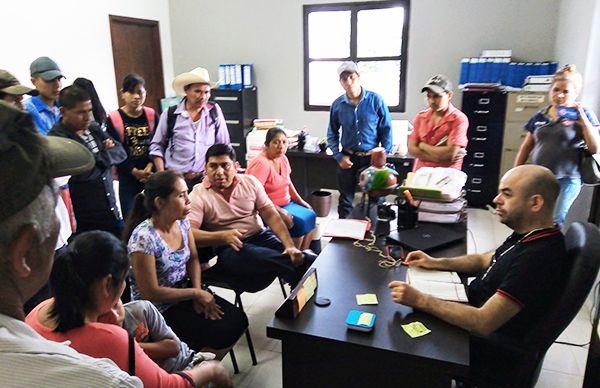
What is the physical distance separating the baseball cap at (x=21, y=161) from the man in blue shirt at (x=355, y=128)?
3.23m

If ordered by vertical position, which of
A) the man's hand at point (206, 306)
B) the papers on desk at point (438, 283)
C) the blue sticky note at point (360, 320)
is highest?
the papers on desk at point (438, 283)

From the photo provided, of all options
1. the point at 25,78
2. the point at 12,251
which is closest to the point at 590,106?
the point at 12,251

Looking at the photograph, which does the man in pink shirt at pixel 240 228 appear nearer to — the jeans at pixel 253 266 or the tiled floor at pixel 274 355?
the jeans at pixel 253 266

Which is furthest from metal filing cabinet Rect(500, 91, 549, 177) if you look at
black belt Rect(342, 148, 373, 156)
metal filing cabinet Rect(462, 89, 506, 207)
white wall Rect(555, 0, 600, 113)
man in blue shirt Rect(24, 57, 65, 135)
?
man in blue shirt Rect(24, 57, 65, 135)

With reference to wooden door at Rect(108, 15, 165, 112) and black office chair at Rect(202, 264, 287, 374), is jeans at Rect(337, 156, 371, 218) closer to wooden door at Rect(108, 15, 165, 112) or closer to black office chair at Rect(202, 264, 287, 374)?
black office chair at Rect(202, 264, 287, 374)

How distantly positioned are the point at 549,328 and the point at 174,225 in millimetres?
1633

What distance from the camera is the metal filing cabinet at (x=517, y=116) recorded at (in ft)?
15.1

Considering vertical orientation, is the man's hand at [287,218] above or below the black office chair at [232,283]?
above

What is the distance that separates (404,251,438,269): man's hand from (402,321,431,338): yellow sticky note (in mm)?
431

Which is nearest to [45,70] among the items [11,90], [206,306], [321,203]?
[11,90]

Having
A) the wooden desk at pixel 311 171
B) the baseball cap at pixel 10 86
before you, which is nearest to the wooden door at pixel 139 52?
the wooden desk at pixel 311 171

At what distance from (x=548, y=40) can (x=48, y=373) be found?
5522 mm

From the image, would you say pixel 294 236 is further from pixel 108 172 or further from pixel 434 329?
pixel 434 329

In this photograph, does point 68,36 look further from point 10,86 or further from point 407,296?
point 407,296
